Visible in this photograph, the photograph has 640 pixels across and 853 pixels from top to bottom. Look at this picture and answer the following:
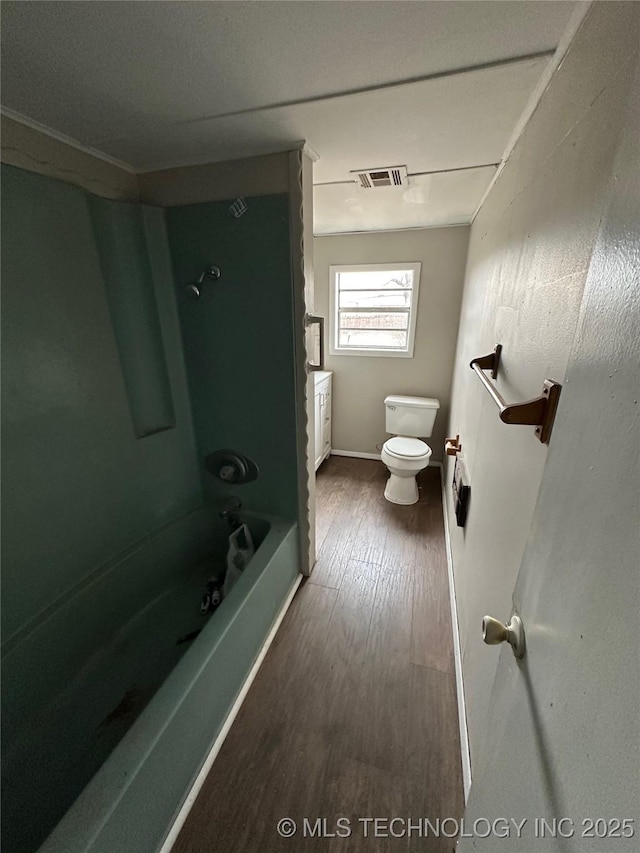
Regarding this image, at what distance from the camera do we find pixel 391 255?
278 centimetres

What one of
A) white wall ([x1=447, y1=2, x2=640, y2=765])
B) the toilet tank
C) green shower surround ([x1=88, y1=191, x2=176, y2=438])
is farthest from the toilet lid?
green shower surround ([x1=88, y1=191, x2=176, y2=438])

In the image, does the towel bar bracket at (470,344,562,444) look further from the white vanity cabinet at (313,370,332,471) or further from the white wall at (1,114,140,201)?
the white vanity cabinet at (313,370,332,471)

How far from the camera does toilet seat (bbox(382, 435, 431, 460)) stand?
2.51 metres

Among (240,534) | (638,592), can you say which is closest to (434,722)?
(240,534)

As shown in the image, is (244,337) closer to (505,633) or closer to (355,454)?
(505,633)

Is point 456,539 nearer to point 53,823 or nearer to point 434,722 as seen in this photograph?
point 434,722

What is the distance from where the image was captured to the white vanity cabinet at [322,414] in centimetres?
291

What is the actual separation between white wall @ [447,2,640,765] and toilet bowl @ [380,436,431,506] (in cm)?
98

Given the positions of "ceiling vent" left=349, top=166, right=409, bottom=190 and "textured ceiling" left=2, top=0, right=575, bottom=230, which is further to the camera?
"ceiling vent" left=349, top=166, right=409, bottom=190

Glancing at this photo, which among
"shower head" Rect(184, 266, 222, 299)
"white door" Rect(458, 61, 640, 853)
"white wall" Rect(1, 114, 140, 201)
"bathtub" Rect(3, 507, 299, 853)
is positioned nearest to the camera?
"white door" Rect(458, 61, 640, 853)

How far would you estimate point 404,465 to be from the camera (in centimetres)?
253

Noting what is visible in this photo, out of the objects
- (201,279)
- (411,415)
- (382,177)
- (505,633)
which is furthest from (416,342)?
(505,633)

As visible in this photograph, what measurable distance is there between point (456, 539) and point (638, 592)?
5.53ft

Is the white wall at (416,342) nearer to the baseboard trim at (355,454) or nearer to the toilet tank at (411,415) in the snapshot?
the baseboard trim at (355,454)
